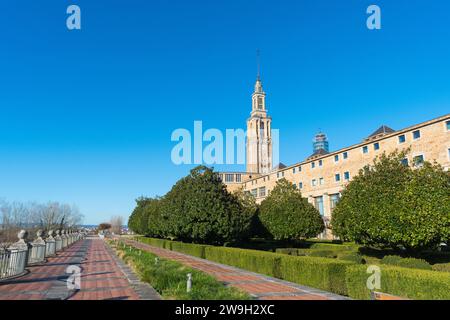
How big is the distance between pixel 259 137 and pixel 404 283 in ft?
324

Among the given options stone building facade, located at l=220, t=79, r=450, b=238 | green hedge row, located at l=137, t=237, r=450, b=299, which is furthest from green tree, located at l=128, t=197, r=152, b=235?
green hedge row, located at l=137, t=237, r=450, b=299

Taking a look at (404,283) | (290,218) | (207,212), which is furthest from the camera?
(290,218)

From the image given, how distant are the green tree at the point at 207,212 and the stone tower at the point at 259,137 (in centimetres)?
7863

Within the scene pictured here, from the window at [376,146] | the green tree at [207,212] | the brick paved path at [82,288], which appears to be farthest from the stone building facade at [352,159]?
the brick paved path at [82,288]

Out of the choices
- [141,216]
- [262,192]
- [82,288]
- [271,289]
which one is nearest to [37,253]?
[82,288]

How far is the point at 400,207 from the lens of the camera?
48.2 feet

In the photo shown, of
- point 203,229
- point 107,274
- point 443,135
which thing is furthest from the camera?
point 443,135

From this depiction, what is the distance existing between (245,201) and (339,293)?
22000mm

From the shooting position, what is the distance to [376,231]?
49.8ft

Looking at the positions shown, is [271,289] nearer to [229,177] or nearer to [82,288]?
[82,288]

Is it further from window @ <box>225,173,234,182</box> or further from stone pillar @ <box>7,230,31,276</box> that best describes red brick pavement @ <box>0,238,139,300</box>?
window @ <box>225,173,234,182</box>

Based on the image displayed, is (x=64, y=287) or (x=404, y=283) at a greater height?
(x=404, y=283)
